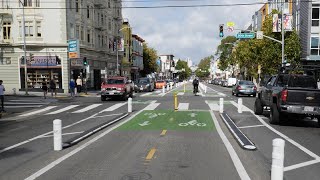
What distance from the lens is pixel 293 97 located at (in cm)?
1450

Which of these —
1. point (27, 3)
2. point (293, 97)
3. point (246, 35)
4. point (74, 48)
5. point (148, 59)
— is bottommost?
point (293, 97)

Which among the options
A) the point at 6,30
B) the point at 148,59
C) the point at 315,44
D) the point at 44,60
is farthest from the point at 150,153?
the point at 148,59

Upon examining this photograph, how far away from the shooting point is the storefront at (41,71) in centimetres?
4400

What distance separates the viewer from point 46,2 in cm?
4378

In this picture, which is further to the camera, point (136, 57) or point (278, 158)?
point (136, 57)

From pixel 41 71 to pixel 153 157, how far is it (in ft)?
126

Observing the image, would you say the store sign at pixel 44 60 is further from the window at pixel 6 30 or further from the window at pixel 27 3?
the window at pixel 27 3

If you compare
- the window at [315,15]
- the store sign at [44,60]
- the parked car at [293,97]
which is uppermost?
the window at [315,15]

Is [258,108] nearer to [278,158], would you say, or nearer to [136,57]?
[278,158]

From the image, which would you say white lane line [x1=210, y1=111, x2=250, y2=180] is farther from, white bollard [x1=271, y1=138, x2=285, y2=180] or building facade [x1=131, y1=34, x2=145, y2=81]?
building facade [x1=131, y1=34, x2=145, y2=81]

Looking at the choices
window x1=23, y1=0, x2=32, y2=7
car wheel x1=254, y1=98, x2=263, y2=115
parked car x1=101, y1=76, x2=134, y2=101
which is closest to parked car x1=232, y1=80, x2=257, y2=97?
parked car x1=101, y1=76, x2=134, y2=101

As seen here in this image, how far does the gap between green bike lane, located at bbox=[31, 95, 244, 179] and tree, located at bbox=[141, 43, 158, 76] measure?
9143cm

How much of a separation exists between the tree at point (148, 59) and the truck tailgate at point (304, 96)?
89.9 metres

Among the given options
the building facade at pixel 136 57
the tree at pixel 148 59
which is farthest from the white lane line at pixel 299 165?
the tree at pixel 148 59
